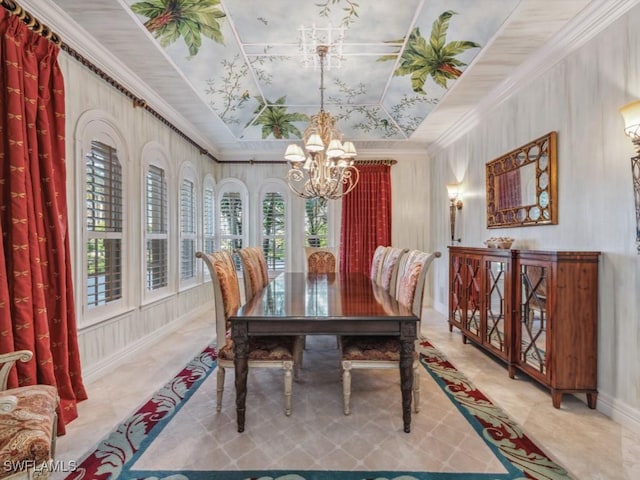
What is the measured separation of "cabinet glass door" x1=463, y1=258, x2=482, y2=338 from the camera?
3174 millimetres

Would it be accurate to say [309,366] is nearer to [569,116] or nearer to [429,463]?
[429,463]

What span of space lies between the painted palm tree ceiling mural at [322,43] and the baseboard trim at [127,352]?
2.71 meters

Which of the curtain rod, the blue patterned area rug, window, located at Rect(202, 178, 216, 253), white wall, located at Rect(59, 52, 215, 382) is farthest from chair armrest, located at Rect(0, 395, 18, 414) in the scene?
window, located at Rect(202, 178, 216, 253)

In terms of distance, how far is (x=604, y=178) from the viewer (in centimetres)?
210

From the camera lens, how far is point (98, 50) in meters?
2.55

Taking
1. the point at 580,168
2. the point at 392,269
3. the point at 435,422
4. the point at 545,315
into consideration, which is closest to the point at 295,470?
the point at 435,422

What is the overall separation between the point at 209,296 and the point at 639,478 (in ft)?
16.9

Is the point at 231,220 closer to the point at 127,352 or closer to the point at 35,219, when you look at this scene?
the point at 127,352

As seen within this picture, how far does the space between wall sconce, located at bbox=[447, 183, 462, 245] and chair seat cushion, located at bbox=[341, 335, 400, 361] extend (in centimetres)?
274

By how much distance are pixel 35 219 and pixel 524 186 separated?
3759 mm

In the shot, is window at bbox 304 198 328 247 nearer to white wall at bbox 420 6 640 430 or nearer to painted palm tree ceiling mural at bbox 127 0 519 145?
painted palm tree ceiling mural at bbox 127 0 519 145

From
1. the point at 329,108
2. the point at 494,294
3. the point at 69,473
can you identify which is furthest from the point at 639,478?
the point at 329,108

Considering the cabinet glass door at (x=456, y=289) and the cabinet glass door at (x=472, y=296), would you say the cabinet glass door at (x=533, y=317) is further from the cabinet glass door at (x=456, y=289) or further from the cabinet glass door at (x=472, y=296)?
the cabinet glass door at (x=456, y=289)

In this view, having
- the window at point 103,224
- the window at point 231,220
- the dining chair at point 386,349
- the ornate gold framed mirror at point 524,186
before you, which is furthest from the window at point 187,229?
the ornate gold framed mirror at point 524,186
